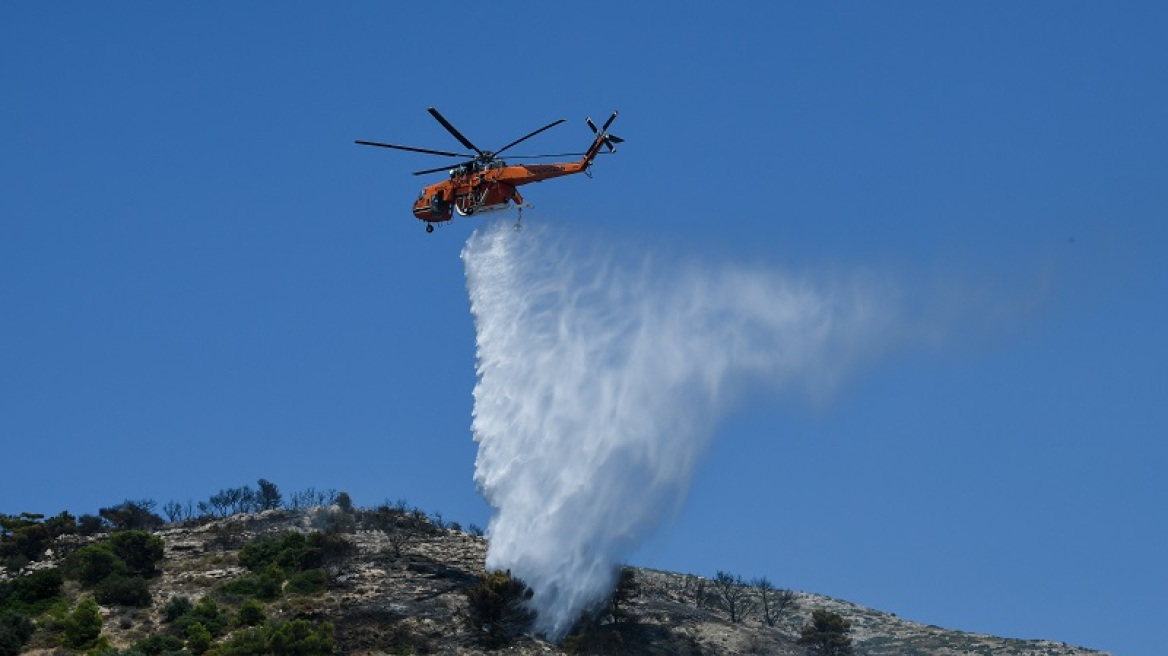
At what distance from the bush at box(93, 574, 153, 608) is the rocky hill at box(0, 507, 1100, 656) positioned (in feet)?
0.98

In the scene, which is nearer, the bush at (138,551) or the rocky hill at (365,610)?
the rocky hill at (365,610)

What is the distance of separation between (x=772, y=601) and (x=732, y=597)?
339 centimetres

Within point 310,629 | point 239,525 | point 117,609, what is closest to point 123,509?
point 239,525

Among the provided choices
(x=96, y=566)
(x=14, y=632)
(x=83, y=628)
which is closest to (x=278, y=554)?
(x=96, y=566)

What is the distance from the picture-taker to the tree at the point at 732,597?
89.3 m

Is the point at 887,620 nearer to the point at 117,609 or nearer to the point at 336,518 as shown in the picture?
the point at 336,518

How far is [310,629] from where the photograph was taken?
68500mm

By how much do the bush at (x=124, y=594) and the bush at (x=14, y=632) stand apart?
3.77 metres

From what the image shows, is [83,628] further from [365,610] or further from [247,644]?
[365,610]

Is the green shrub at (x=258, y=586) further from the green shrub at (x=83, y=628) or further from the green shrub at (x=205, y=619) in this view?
the green shrub at (x=83, y=628)

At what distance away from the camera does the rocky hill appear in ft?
229

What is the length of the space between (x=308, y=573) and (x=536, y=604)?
11.9 metres

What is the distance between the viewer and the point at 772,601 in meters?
96.3

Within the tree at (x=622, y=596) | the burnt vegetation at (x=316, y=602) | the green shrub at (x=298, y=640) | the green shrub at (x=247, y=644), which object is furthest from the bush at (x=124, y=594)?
the tree at (x=622, y=596)
